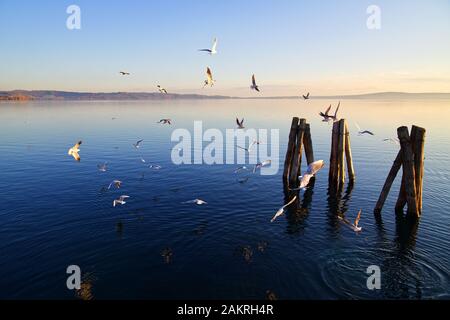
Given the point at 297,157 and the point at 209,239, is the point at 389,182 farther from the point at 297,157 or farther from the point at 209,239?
the point at 209,239

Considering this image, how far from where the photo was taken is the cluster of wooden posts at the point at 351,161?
61.2 feet

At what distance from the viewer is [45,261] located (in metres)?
15.2

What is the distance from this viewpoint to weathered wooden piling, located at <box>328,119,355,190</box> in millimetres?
24891

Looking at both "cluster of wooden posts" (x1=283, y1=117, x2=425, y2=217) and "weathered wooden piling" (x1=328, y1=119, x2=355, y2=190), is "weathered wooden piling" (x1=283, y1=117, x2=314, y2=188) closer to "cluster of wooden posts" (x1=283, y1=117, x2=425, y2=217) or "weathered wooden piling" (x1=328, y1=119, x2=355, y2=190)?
"cluster of wooden posts" (x1=283, y1=117, x2=425, y2=217)

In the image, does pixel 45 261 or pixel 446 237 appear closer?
pixel 45 261

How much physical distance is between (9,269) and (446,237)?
22083 millimetres

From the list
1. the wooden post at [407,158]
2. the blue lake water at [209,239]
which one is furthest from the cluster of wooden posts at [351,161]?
the blue lake water at [209,239]

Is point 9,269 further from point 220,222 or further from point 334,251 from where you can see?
point 334,251

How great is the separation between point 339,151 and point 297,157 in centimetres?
358

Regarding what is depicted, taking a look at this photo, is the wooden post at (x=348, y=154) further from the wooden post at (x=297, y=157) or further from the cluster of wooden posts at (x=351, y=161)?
the wooden post at (x=297, y=157)

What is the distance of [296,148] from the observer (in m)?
26.9
